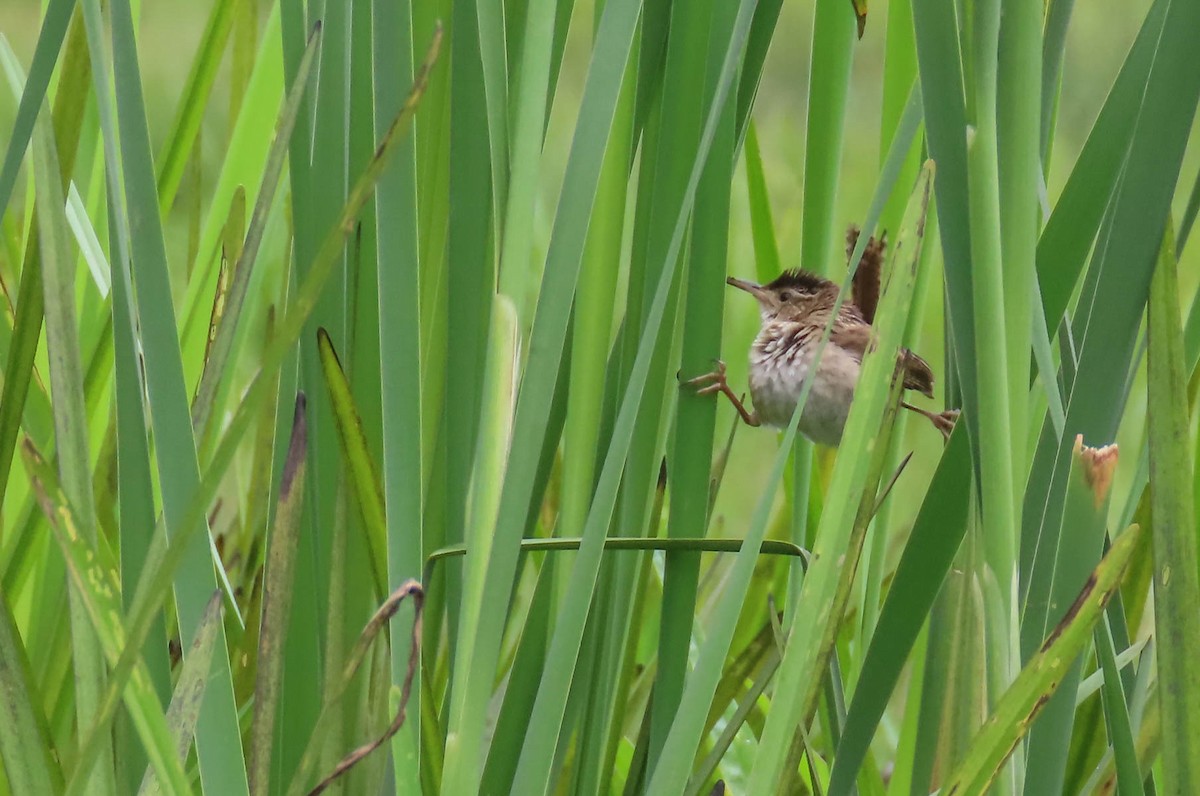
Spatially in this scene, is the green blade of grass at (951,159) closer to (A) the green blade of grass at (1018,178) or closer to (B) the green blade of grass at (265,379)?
(A) the green blade of grass at (1018,178)

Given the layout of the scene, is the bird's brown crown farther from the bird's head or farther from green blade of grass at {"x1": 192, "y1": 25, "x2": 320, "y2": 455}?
green blade of grass at {"x1": 192, "y1": 25, "x2": 320, "y2": 455}

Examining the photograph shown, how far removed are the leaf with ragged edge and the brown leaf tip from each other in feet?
0.10

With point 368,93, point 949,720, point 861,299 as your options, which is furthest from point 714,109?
point 861,299

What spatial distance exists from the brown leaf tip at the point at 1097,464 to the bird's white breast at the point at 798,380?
768 mm

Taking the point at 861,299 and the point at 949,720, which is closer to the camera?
the point at 949,720

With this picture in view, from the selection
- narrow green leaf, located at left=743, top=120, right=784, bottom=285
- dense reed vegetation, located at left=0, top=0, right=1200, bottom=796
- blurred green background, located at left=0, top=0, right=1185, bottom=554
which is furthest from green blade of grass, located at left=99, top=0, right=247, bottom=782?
blurred green background, located at left=0, top=0, right=1185, bottom=554

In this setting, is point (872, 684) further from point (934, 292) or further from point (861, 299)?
point (934, 292)

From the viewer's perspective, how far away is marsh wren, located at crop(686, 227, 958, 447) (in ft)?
4.58

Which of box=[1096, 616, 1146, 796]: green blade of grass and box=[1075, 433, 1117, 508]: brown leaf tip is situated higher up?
box=[1075, 433, 1117, 508]: brown leaf tip

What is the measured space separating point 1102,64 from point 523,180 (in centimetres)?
315

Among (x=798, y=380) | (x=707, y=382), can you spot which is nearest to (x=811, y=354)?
(x=798, y=380)

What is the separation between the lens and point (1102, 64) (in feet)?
10.9

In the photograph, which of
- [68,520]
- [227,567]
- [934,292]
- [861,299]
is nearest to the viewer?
[68,520]

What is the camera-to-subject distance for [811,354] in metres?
1.51
